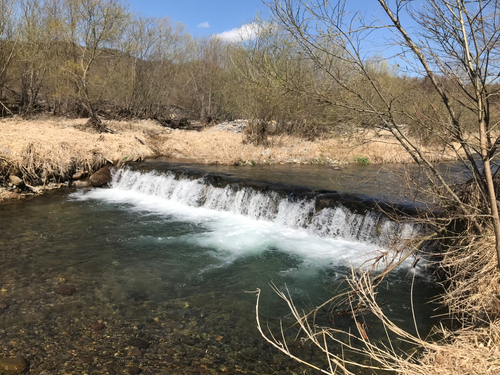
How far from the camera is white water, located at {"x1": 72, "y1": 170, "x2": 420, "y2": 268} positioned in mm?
6219

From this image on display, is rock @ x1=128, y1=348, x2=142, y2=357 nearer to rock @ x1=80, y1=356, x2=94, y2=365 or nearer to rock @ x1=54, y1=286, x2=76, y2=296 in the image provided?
rock @ x1=80, y1=356, x2=94, y2=365

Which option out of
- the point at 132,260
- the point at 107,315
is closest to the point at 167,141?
the point at 132,260

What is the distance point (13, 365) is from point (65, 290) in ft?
4.66

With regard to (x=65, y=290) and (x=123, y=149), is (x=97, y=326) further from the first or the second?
(x=123, y=149)

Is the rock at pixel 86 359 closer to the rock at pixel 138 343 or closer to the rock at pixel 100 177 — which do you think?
the rock at pixel 138 343

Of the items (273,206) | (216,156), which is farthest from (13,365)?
(216,156)

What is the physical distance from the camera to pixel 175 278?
4945 millimetres

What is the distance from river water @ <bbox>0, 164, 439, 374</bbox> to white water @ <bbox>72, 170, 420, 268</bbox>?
0.03 m

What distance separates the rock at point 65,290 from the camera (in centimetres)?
427

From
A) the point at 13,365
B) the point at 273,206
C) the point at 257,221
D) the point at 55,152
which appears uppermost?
the point at 55,152

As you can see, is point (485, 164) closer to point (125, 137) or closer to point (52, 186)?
point (52, 186)

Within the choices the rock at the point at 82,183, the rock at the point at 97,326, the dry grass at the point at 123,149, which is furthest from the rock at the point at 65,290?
the rock at the point at 82,183

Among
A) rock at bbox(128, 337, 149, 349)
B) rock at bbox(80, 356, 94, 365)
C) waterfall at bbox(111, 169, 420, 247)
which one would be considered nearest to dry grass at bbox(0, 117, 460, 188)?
waterfall at bbox(111, 169, 420, 247)

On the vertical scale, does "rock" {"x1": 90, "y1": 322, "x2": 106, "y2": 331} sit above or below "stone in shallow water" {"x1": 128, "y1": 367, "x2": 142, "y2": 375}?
below
